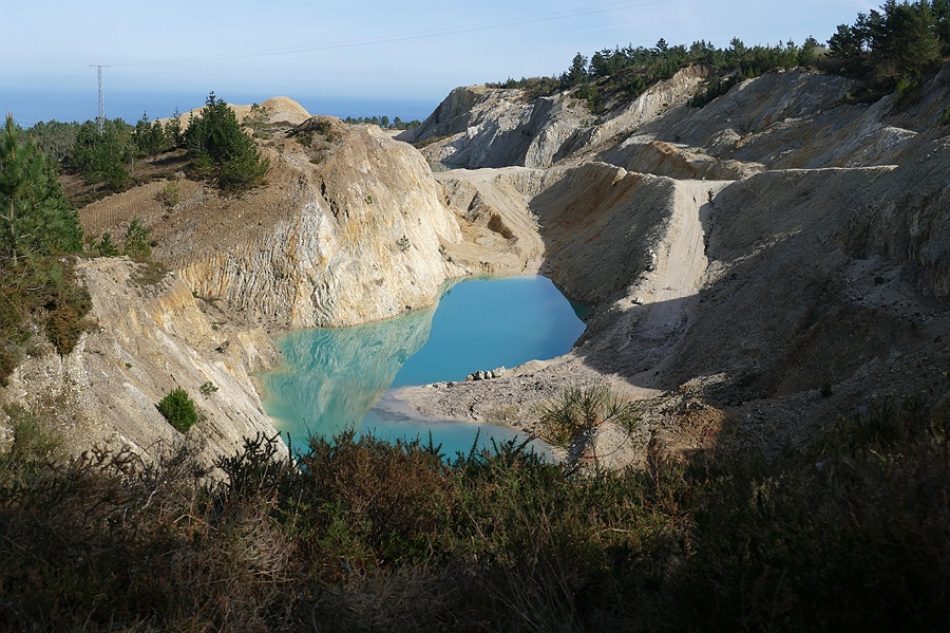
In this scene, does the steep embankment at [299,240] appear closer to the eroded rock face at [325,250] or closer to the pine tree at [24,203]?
the eroded rock face at [325,250]

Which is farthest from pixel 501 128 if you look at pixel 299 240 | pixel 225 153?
pixel 299 240

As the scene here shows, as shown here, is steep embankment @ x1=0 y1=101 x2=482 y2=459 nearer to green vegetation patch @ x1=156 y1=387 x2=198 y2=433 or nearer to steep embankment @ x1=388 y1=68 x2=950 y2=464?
green vegetation patch @ x1=156 y1=387 x2=198 y2=433

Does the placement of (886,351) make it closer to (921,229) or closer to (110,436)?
(921,229)

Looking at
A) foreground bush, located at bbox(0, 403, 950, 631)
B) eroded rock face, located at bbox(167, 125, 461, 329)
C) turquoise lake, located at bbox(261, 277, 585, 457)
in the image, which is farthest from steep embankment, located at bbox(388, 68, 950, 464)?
eroded rock face, located at bbox(167, 125, 461, 329)

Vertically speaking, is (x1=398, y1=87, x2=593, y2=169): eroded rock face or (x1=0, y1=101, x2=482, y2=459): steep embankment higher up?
(x1=398, y1=87, x2=593, y2=169): eroded rock face

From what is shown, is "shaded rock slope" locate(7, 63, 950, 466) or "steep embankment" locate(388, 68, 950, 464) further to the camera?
"steep embankment" locate(388, 68, 950, 464)

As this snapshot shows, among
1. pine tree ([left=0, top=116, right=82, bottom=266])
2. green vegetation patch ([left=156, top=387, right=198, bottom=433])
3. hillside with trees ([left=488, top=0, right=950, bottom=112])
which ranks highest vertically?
hillside with trees ([left=488, top=0, right=950, bottom=112])
